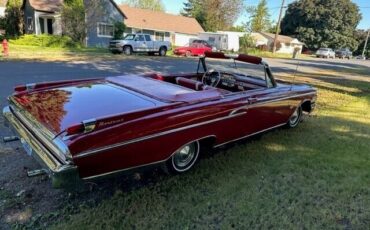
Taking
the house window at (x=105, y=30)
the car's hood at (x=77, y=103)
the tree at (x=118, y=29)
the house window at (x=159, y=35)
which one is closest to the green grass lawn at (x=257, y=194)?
the car's hood at (x=77, y=103)

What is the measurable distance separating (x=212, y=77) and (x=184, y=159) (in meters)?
1.85

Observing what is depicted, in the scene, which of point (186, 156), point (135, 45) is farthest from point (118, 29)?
point (186, 156)

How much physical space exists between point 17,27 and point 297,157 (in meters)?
31.3

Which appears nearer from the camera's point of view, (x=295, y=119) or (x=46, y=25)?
(x=295, y=119)

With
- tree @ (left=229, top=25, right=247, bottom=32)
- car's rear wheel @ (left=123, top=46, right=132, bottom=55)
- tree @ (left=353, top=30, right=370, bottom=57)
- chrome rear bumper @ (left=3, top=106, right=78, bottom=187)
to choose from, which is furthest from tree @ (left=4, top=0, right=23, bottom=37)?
tree @ (left=353, top=30, right=370, bottom=57)

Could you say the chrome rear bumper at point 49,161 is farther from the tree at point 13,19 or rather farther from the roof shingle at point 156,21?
the roof shingle at point 156,21

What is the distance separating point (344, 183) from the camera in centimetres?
393

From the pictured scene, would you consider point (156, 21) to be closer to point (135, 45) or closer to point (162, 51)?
point (162, 51)

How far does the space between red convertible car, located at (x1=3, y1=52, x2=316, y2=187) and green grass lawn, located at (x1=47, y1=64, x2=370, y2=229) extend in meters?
0.35

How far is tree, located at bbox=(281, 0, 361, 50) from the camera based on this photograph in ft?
207

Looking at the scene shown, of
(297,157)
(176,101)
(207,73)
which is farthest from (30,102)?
(297,157)

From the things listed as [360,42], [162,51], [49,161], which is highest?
[360,42]

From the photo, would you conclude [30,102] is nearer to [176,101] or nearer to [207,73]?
[176,101]

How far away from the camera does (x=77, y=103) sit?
3.37 m
